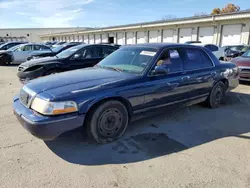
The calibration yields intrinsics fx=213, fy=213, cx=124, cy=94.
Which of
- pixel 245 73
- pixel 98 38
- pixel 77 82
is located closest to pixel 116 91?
pixel 77 82

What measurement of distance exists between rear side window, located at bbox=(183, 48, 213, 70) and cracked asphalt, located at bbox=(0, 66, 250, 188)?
1175mm

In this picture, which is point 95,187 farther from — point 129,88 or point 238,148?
point 238,148

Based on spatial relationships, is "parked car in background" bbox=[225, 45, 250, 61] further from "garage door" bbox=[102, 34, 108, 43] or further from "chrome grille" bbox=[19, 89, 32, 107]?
"garage door" bbox=[102, 34, 108, 43]

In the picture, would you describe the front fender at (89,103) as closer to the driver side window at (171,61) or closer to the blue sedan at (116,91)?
the blue sedan at (116,91)

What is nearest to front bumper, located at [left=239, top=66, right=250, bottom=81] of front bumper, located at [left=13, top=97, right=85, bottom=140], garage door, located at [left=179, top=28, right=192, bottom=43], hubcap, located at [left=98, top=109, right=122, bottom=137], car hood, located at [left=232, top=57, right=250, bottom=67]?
car hood, located at [left=232, top=57, right=250, bottom=67]

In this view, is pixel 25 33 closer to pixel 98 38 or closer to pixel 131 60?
pixel 98 38

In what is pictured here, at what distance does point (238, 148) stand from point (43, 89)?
3128 millimetres

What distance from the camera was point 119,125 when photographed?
138 inches

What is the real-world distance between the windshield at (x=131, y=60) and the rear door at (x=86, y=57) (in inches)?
134

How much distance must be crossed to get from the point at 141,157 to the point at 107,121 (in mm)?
761

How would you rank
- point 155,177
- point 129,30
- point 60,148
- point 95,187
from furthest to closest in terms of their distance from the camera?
point 129,30 → point 60,148 → point 155,177 → point 95,187

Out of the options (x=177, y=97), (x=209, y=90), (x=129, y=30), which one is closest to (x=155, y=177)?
(x=177, y=97)

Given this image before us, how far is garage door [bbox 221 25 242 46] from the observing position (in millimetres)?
20062

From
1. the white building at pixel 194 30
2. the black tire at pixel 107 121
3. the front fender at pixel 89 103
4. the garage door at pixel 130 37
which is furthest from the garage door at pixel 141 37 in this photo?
the front fender at pixel 89 103
